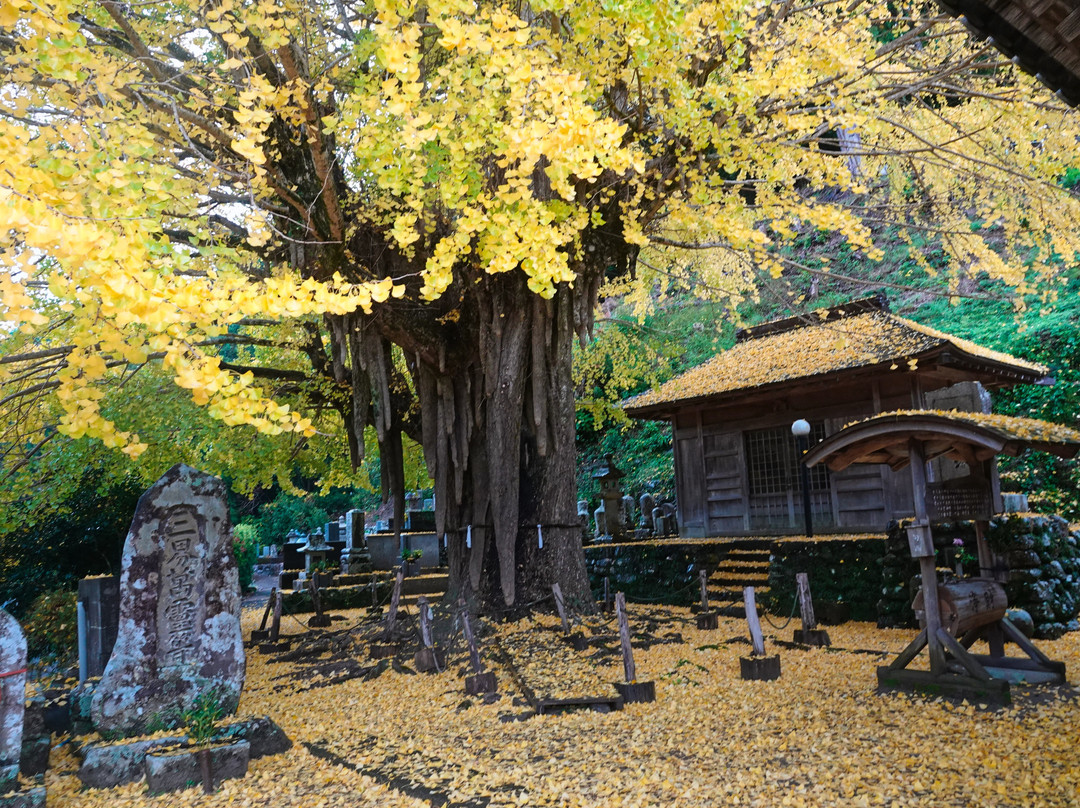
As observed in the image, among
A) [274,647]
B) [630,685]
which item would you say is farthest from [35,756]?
[274,647]

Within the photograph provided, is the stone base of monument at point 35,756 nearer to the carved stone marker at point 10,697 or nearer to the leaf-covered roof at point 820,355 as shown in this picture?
the carved stone marker at point 10,697

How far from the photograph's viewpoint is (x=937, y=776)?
449cm

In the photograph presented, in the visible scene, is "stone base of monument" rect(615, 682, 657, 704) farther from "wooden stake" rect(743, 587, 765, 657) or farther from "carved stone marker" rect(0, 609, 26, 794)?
"carved stone marker" rect(0, 609, 26, 794)

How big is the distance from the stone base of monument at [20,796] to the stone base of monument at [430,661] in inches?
160

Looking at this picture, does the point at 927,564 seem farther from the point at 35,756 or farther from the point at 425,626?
the point at 35,756

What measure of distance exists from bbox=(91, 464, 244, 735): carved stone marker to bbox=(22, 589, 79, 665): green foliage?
4.74 m

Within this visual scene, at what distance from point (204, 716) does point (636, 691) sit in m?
3.67

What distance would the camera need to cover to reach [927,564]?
6527mm

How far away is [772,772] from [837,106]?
7132mm

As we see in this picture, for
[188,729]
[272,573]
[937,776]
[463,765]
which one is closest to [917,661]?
[937,776]

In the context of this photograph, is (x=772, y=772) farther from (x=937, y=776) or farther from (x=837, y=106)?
(x=837, y=106)

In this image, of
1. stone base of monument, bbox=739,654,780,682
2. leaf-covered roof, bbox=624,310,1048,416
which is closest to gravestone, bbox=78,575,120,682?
→ stone base of monument, bbox=739,654,780,682

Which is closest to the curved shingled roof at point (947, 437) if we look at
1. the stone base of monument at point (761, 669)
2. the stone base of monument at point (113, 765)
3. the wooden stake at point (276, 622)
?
the stone base of monument at point (761, 669)

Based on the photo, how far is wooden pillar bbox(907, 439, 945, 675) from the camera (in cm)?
636
